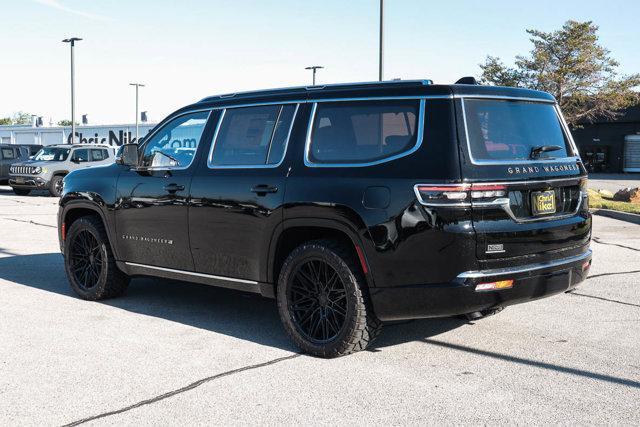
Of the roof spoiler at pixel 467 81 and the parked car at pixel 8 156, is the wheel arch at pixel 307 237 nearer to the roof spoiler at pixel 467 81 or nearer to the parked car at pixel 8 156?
the roof spoiler at pixel 467 81

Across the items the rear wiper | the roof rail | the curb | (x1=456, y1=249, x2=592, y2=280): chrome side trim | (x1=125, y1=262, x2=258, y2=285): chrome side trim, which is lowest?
the curb

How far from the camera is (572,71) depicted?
40.7 m

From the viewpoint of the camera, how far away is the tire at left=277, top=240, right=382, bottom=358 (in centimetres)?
480

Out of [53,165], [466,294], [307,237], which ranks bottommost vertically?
[466,294]

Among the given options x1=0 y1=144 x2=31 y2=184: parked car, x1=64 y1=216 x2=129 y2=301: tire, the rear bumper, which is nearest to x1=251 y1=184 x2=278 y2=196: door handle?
the rear bumper

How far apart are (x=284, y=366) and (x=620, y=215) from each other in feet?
41.8

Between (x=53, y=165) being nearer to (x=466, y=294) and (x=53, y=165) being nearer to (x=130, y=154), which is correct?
(x=130, y=154)

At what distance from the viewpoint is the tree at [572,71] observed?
40.8 m

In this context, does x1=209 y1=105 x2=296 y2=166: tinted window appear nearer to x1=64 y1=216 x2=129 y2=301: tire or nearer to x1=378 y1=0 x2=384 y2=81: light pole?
x1=64 y1=216 x2=129 y2=301: tire

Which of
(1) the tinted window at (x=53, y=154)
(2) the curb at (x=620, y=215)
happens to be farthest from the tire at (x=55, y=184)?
(2) the curb at (x=620, y=215)

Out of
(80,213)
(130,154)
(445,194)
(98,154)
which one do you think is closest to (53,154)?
(98,154)

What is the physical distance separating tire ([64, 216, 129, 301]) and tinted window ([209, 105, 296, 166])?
1637 mm

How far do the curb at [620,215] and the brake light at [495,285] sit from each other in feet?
36.9

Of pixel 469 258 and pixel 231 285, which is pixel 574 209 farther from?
pixel 231 285
